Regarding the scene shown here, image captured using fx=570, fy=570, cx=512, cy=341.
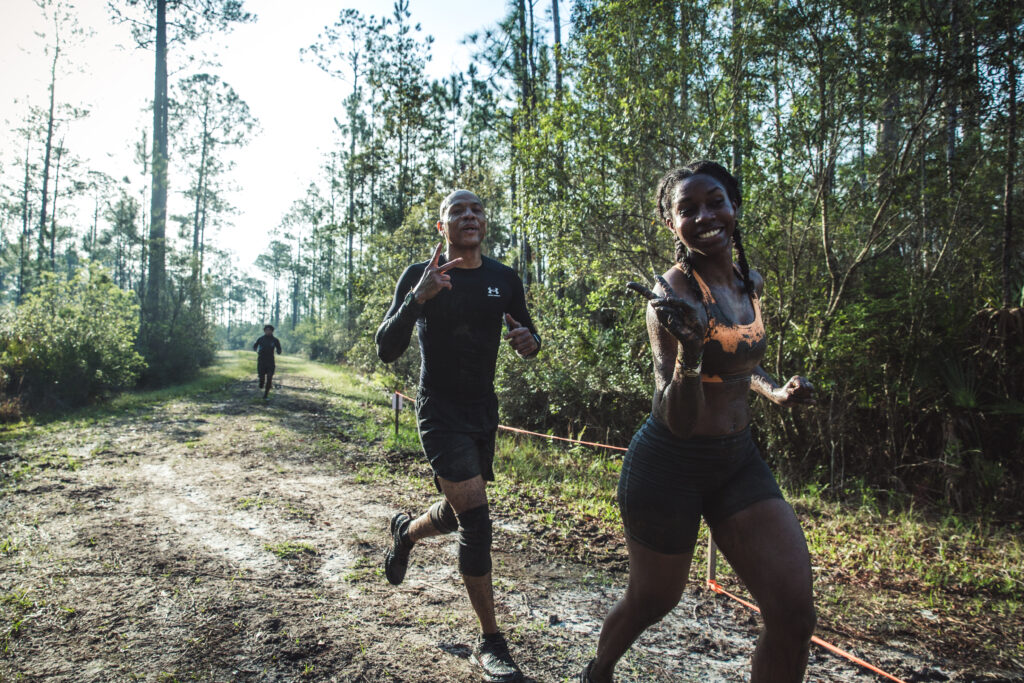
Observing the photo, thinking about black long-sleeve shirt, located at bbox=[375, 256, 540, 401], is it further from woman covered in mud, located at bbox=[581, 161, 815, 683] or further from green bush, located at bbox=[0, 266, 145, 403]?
green bush, located at bbox=[0, 266, 145, 403]

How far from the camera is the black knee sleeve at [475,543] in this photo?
273cm

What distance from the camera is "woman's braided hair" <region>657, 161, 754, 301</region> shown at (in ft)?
6.79

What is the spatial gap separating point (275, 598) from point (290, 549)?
92cm

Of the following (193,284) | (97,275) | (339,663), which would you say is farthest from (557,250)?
(193,284)

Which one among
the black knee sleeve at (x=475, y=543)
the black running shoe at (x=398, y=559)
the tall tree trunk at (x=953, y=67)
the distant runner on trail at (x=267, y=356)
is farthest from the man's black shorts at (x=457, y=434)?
the distant runner on trail at (x=267, y=356)

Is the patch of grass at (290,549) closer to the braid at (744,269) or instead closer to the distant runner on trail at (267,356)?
the braid at (744,269)

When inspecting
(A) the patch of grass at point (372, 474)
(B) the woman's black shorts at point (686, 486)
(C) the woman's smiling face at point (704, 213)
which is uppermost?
(C) the woman's smiling face at point (704, 213)

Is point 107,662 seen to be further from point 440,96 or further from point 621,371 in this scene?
point 440,96

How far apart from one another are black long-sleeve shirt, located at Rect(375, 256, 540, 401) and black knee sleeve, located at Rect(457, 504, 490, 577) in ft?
1.91

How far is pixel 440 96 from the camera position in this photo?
1953 centimetres

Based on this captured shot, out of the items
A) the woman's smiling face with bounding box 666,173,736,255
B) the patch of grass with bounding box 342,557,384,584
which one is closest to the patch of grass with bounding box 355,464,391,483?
the patch of grass with bounding box 342,557,384,584

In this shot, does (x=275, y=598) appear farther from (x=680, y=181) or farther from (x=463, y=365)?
(x=680, y=181)

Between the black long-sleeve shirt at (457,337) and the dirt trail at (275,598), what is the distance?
4.44 feet

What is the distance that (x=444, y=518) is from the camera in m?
3.11
